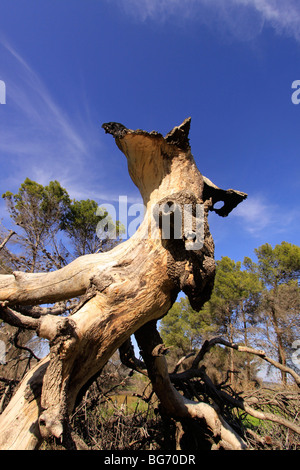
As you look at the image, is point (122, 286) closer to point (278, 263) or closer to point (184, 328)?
point (184, 328)

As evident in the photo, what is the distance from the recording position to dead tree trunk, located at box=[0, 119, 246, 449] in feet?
4.86

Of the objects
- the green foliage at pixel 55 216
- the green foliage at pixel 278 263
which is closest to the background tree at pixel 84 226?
the green foliage at pixel 55 216

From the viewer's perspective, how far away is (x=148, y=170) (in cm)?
251

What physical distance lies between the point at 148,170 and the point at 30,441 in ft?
7.36

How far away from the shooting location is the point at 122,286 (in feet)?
6.33

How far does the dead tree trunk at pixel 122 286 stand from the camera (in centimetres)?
148

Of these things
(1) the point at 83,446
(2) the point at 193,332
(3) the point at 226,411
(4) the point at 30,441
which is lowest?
(2) the point at 193,332

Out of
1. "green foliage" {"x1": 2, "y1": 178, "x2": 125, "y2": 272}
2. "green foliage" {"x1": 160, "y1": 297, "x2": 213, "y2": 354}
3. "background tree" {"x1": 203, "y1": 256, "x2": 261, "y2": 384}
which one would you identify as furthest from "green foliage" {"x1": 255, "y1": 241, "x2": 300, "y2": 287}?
"green foliage" {"x1": 2, "y1": 178, "x2": 125, "y2": 272}

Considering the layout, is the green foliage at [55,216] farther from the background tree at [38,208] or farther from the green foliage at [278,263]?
the green foliage at [278,263]

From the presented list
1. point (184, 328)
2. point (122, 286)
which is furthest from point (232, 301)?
point (122, 286)

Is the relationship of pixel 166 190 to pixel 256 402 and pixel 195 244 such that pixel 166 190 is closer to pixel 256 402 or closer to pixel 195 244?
pixel 195 244

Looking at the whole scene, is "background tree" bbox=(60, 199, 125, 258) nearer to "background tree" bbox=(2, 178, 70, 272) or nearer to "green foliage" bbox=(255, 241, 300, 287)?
"background tree" bbox=(2, 178, 70, 272)

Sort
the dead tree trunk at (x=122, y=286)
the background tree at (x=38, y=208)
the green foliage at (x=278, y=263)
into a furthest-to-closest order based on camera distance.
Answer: the green foliage at (x=278, y=263) < the background tree at (x=38, y=208) < the dead tree trunk at (x=122, y=286)
